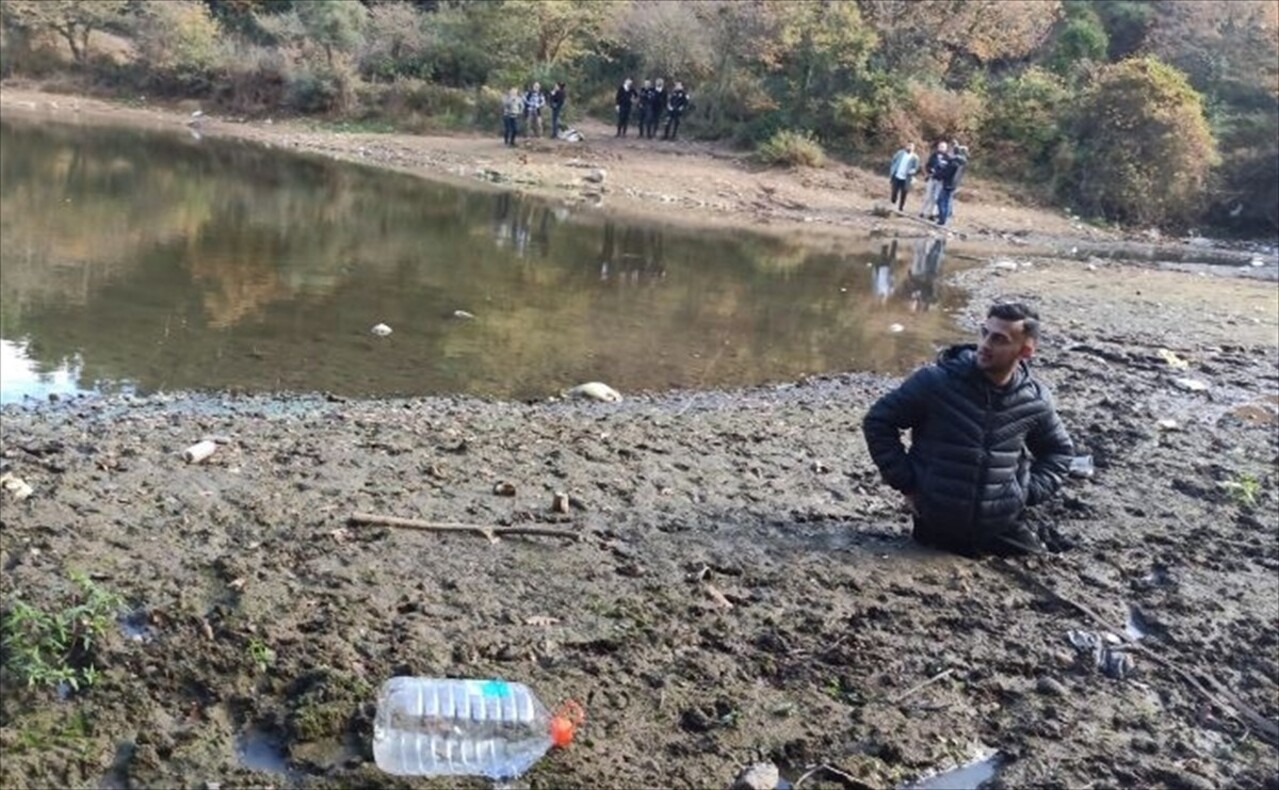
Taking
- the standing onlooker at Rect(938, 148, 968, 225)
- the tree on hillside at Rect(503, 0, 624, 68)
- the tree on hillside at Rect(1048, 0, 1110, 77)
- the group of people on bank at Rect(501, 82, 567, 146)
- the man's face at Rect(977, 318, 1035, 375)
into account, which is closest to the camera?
the man's face at Rect(977, 318, 1035, 375)

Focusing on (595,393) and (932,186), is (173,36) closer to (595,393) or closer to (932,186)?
(932,186)

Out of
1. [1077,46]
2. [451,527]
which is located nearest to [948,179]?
[1077,46]

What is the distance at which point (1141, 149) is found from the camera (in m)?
31.2

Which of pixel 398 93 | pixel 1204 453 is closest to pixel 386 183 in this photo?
pixel 398 93

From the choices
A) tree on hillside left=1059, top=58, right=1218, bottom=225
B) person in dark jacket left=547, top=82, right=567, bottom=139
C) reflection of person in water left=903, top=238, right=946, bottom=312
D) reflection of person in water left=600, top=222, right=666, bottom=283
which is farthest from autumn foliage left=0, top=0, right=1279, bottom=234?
reflection of person in water left=600, top=222, right=666, bottom=283

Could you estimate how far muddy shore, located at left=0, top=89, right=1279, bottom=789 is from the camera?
4562 mm

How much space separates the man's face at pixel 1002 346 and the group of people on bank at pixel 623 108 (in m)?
26.4

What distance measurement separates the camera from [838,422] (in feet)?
31.3

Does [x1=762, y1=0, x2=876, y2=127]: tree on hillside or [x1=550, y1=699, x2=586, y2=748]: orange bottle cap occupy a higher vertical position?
[x1=762, y1=0, x2=876, y2=127]: tree on hillside

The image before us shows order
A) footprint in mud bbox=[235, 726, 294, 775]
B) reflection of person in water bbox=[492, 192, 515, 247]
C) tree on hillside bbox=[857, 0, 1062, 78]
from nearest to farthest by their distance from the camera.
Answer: footprint in mud bbox=[235, 726, 294, 775] < reflection of person in water bbox=[492, 192, 515, 247] < tree on hillside bbox=[857, 0, 1062, 78]

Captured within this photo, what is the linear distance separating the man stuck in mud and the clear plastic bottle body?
8.22 feet

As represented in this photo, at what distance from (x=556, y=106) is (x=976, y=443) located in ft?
89.8

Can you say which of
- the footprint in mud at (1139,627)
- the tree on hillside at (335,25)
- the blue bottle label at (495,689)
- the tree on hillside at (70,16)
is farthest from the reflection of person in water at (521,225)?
the tree on hillside at (70,16)

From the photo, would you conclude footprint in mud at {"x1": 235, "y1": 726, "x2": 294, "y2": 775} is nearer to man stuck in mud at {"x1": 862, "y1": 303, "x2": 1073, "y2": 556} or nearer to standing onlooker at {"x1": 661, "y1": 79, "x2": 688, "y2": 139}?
man stuck in mud at {"x1": 862, "y1": 303, "x2": 1073, "y2": 556}
